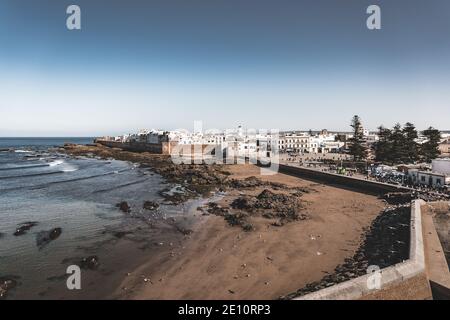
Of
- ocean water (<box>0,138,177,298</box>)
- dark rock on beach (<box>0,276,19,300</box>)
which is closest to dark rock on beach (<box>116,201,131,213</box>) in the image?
ocean water (<box>0,138,177,298</box>)

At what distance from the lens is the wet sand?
14.1 meters

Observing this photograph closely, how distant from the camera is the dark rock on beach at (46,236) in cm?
1992

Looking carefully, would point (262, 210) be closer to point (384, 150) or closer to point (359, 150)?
point (384, 150)

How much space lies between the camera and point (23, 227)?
2308cm

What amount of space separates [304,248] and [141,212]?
1565cm

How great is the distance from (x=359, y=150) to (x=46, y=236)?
2103 inches

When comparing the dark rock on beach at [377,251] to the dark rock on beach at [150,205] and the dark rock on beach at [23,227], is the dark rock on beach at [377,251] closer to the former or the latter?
the dark rock on beach at [150,205]

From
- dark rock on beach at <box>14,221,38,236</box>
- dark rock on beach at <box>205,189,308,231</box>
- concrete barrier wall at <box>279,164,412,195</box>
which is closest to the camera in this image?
dark rock on beach at <box>14,221,38,236</box>

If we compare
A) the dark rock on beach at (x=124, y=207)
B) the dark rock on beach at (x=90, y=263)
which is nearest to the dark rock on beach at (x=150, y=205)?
the dark rock on beach at (x=124, y=207)

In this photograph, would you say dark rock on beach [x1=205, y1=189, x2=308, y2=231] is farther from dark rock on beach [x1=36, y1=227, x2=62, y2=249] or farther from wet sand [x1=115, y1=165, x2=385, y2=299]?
dark rock on beach [x1=36, y1=227, x2=62, y2=249]

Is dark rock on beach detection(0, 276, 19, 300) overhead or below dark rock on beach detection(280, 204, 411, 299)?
below

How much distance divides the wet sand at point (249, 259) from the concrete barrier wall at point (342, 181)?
Answer: 8.76 m

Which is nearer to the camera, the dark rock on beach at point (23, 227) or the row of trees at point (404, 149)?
the dark rock on beach at point (23, 227)

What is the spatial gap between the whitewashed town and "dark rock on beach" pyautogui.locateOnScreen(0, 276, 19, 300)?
36908 mm
